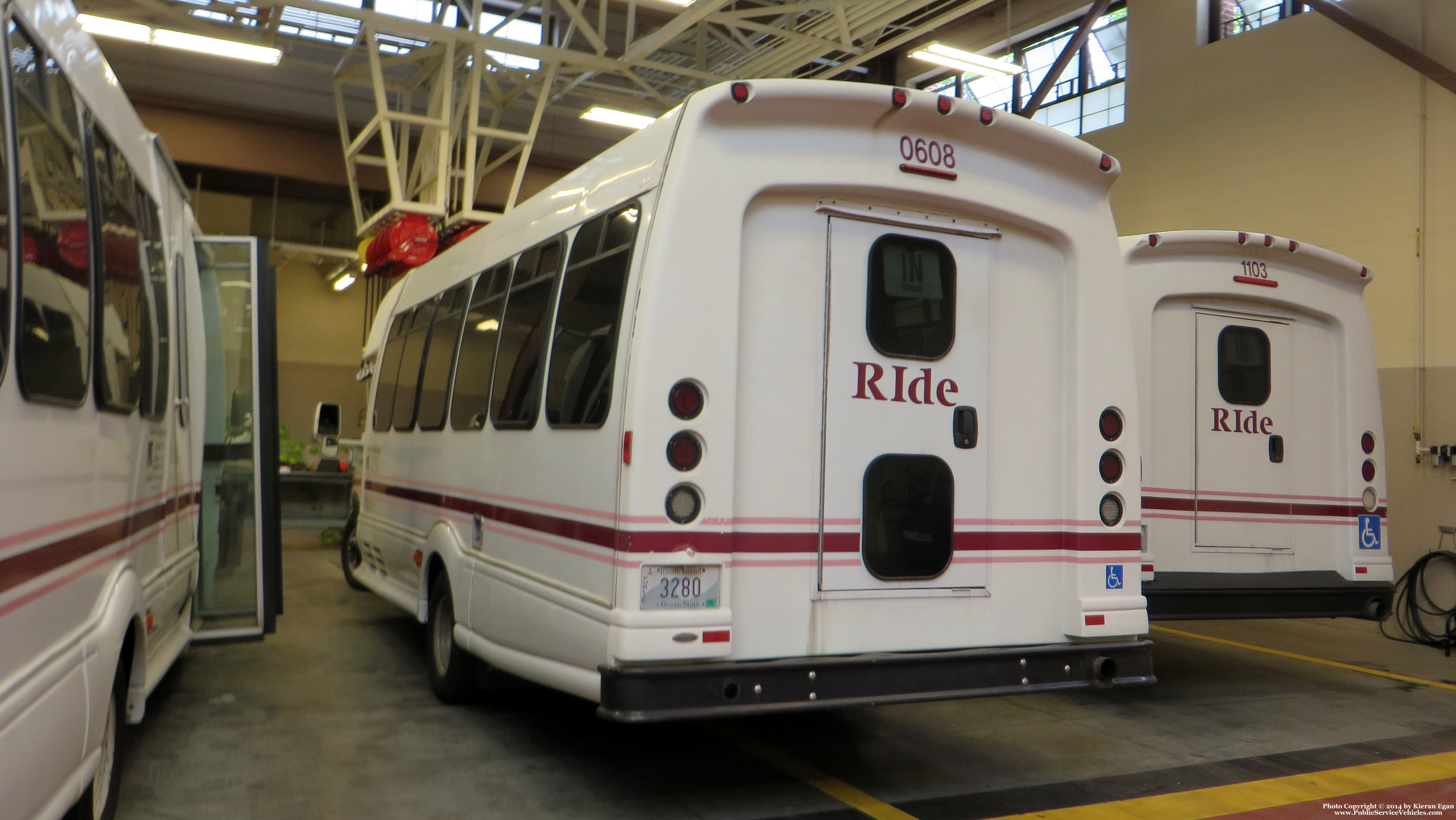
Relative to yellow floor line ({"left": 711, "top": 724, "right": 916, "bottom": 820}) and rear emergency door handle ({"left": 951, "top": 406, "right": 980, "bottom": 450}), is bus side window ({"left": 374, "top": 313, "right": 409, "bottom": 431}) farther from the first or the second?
rear emergency door handle ({"left": 951, "top": 406, "right": 980, "bottom": 450})

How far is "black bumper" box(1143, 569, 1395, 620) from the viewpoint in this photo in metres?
6.40

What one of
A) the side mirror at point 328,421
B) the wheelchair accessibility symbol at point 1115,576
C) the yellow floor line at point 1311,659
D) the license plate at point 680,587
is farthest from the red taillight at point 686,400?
the yellow floor line at point 1311,659

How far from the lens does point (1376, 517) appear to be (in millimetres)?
7043

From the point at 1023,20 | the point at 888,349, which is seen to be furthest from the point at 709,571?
the point at 1023,20

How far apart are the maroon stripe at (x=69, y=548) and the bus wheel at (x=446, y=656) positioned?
1.70m

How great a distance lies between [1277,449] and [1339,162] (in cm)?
514

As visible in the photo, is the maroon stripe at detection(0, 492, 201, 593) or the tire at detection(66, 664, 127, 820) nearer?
the maroon stripe at detection(0, 492, 201, 593)

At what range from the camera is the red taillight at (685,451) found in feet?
12.8

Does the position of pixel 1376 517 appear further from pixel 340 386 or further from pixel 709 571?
pixel 340 386

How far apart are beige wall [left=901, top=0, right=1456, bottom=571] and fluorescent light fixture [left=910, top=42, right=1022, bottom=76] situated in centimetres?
173

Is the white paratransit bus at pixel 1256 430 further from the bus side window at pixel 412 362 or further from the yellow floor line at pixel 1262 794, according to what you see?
the bus side window at pixel 412 362

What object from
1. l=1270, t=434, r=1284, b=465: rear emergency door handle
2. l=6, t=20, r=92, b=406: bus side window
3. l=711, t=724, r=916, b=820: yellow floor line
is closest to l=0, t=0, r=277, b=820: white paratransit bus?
l=6, t=20, r=92, b=406: bus side window

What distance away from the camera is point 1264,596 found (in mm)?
6566

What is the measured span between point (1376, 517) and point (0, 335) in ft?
24.2
